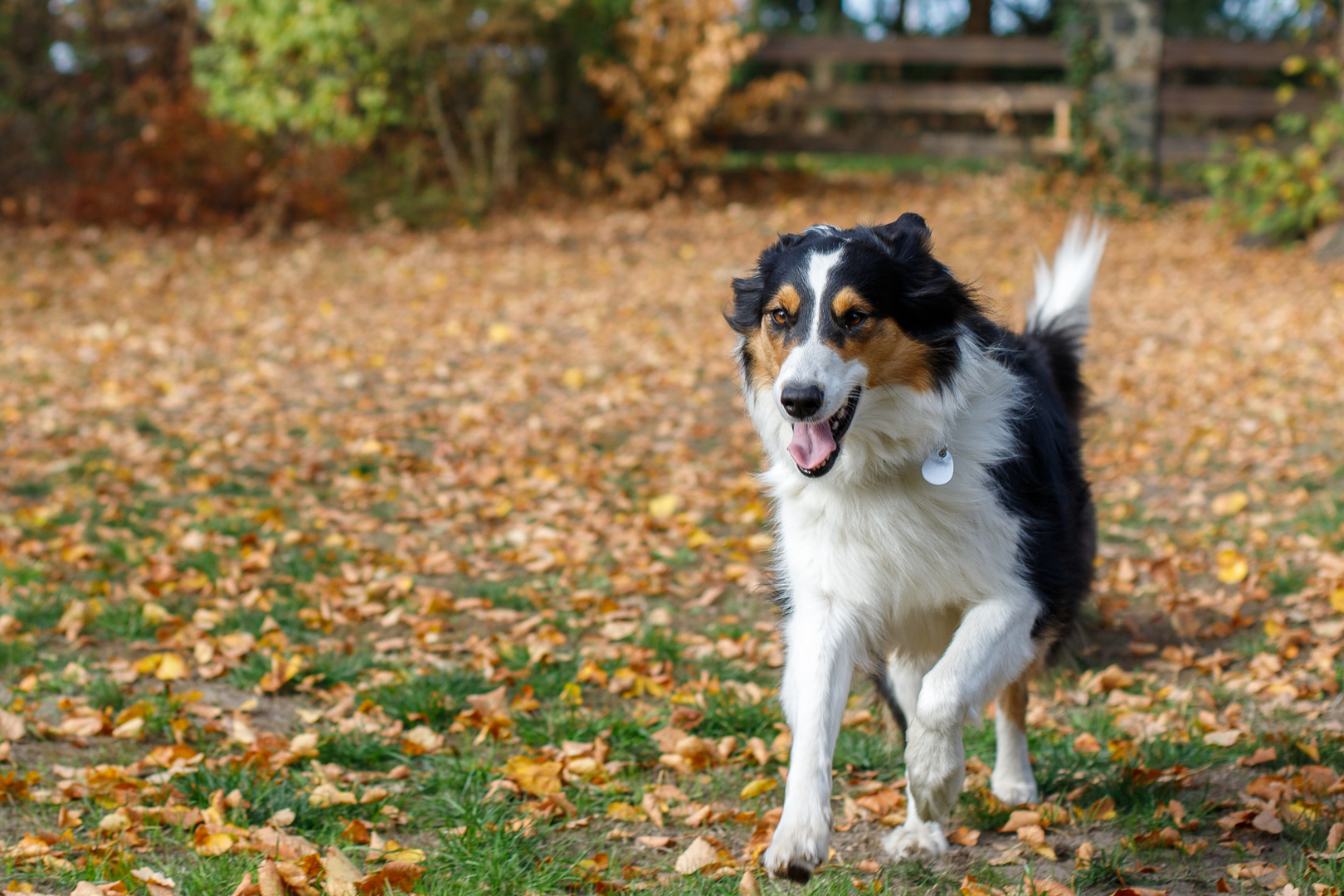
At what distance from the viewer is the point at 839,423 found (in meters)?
2.94

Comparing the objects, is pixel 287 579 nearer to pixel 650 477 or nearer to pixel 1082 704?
pixel 650 477

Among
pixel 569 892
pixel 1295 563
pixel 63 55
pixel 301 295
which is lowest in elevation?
pixel 569 892

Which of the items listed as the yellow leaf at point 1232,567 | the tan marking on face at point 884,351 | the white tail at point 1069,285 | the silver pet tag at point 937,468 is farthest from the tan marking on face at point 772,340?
the yellow leaf at point 1232,567

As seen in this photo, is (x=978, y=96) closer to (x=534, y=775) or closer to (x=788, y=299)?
(x=788, y=299)

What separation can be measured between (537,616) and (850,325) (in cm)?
246

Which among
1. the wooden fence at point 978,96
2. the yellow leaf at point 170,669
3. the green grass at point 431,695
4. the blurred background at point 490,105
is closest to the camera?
the green grass at point 431,695

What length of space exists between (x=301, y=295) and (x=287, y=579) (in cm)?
614

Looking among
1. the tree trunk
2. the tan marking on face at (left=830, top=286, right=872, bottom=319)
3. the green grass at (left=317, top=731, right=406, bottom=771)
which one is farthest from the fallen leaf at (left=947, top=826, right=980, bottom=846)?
the tree trunk

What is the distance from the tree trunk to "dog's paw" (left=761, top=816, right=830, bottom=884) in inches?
823

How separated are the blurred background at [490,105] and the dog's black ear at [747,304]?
34.1 feet

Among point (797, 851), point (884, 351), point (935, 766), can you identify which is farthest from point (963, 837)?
point (884, 351)

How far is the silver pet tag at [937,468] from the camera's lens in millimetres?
2949

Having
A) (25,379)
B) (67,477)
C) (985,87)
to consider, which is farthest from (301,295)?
(985,87)

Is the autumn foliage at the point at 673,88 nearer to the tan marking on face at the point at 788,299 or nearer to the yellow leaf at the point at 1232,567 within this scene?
the yellow leaf at the point at 1232,567
